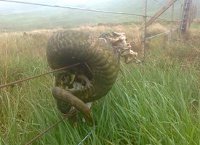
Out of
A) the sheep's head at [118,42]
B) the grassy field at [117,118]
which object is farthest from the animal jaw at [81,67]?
the sheep's head at [118,42]

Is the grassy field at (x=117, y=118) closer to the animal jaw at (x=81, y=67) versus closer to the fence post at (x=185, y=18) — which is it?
the animal jaw at (x=81, y=67)

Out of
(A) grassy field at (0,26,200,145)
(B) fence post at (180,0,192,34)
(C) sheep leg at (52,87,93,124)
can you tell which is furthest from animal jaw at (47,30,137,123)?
(B) fence post at (180,0,192,34)

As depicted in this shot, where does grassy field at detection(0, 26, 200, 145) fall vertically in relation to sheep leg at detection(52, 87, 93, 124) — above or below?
below

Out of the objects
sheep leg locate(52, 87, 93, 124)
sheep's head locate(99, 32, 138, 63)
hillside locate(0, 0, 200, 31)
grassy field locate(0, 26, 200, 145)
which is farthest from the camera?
hillside locate(0, 0, 200, 31)

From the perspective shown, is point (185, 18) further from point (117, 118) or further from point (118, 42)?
point (117, 118)

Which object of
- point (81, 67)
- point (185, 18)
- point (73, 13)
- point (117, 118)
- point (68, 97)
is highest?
point (81, 67)

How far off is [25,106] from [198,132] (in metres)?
1.44

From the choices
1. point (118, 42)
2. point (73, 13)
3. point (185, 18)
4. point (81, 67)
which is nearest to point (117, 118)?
point (81, 67)

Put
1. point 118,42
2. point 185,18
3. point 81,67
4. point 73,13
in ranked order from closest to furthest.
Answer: point 81,67 → point 118,42 → point 185,18 → point 73,13

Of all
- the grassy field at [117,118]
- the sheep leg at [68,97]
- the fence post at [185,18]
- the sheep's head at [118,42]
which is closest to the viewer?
the sheep leg at [68,97]

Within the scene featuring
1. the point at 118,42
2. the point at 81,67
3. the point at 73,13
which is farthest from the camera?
the point at 73,13

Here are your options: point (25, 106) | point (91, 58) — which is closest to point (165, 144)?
point (91, 58)

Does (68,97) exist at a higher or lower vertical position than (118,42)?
lower

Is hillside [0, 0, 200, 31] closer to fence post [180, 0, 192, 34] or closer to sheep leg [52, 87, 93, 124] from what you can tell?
fence post [180, 0, 192, 34]
